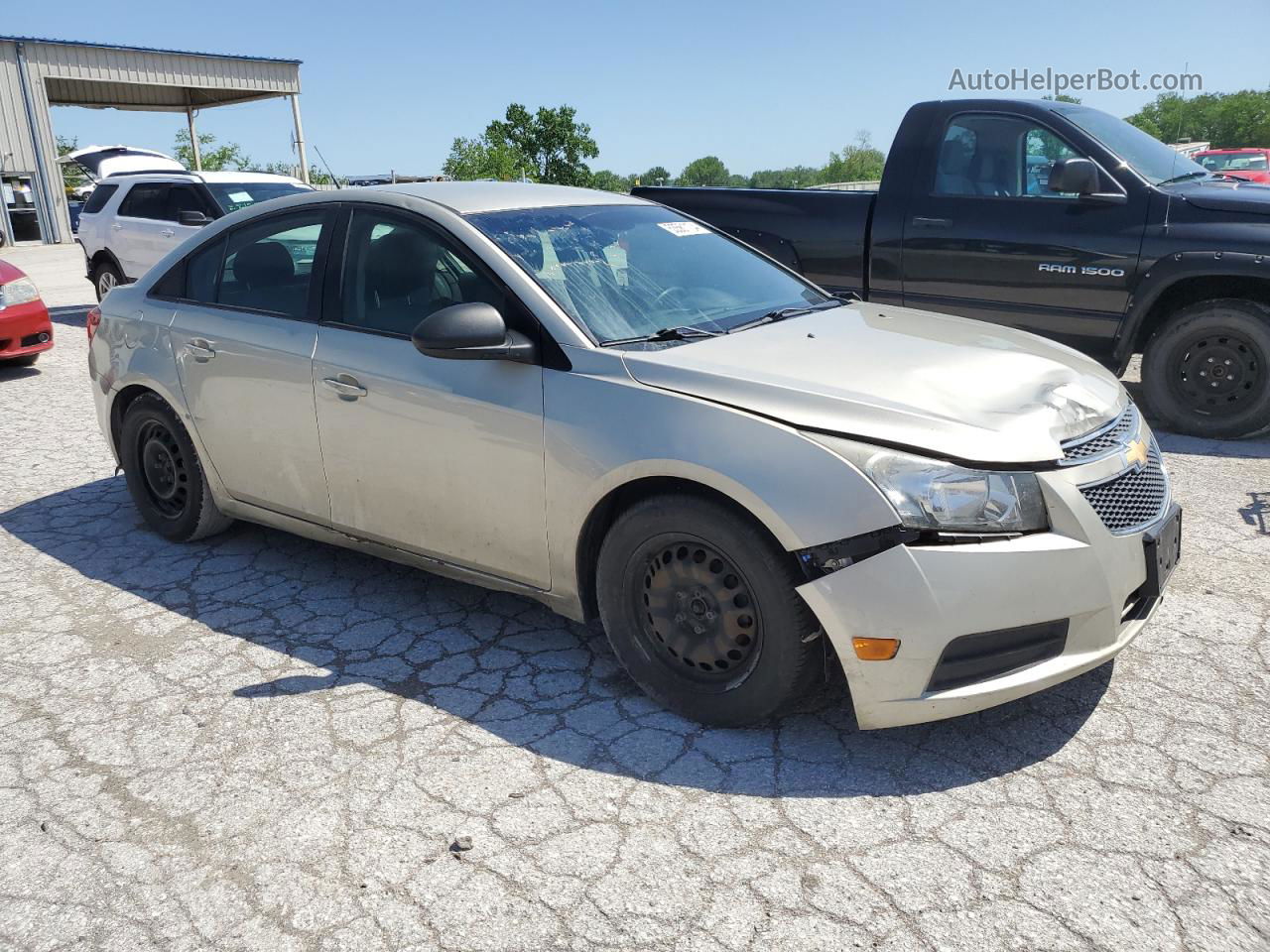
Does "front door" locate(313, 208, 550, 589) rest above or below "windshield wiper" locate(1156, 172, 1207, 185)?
below

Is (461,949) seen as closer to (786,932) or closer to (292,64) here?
(786,932)

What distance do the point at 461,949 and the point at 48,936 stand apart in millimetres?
990

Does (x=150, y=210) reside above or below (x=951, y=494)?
above

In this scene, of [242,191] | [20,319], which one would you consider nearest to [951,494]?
[20,319]

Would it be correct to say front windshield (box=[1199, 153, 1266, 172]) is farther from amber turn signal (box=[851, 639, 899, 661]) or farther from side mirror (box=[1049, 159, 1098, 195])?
amber turn signal (box=[851, 639, 899, 661])

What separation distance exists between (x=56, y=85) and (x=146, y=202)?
88.8 ft

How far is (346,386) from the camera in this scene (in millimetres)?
3820

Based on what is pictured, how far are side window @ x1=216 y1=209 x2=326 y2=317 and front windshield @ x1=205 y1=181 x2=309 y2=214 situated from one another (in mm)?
7973

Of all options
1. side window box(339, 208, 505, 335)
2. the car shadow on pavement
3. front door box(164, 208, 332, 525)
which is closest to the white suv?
the car shadow on pavement

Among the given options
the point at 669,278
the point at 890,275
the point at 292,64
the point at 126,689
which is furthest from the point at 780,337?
the point at 292,64

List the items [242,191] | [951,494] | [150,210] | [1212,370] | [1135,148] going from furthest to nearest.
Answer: [150,210], [242,191], [1135,148], [1212,370], [951,494]

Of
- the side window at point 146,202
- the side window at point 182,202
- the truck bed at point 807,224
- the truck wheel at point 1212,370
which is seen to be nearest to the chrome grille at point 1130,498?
the truck wheel at point 1212,370

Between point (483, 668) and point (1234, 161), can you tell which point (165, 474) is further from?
point (1234, 161)

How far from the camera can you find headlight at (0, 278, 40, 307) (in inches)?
360
